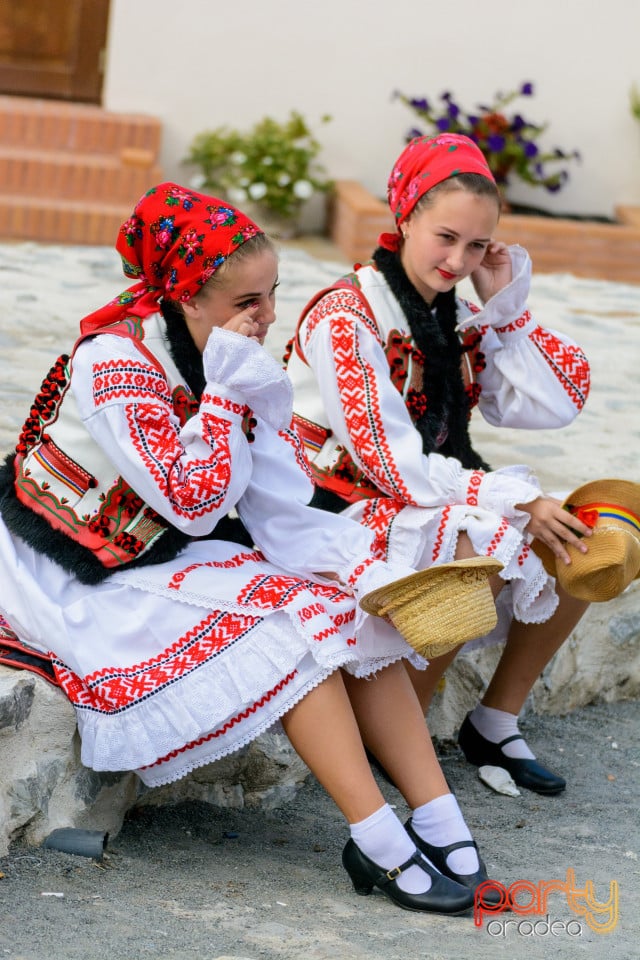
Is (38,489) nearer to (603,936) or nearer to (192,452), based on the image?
(192,452)

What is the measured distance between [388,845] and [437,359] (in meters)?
1.07

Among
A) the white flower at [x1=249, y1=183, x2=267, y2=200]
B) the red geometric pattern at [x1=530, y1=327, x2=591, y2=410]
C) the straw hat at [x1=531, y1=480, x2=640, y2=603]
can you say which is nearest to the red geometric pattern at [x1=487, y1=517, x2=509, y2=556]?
the straw hat at [x1=531, y1=480, x2=640, y2=603]

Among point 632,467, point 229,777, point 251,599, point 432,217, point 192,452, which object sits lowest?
point 229,777

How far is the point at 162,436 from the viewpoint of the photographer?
2293 mm

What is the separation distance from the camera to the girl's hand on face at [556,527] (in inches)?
103

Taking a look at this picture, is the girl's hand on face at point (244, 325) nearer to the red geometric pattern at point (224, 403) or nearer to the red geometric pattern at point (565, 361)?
the red geometric pattern at point (224, 403)

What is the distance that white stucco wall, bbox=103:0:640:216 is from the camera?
7.61 meters

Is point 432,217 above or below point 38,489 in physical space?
above

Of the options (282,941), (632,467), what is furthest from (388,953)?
(632,467)

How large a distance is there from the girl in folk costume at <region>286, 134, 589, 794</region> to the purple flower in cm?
509

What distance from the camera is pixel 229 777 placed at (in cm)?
272

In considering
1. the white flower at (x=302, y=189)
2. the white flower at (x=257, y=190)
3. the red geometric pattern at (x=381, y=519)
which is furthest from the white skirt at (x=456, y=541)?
the white flower at (x=302, y=189)

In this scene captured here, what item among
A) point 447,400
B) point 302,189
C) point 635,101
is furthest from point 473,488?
point 635,101

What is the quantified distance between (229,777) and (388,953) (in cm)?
70
